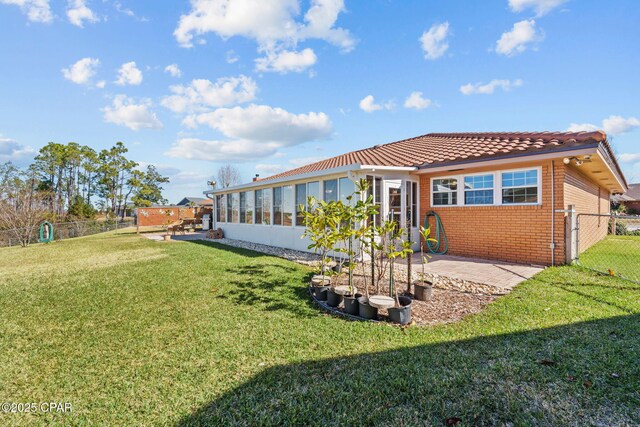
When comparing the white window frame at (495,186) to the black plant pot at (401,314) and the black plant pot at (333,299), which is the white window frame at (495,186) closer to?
the black plant pot at (401,314)

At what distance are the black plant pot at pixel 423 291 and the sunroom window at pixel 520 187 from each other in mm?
4644

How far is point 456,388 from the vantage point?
243 centimetres

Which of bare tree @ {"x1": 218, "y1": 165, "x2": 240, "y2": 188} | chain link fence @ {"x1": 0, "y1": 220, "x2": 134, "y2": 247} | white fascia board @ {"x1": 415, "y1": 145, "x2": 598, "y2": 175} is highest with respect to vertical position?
bare tree @ {"x1": 218, "y1": 165, "x2": 240, "y2": 188}

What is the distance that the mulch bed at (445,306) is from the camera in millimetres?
4062

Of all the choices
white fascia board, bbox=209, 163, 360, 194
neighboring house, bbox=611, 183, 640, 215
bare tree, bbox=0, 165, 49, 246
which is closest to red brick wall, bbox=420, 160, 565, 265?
white fascia board, bbox=209, 163, 360, 194

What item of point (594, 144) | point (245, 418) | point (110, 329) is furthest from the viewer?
point (594, 144)

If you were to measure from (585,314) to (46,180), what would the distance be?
4410 centimetres

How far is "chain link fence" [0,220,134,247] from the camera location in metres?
16.9

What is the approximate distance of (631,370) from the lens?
103 inches

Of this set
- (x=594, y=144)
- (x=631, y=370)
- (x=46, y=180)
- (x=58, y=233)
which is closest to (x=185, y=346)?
(x=631, y=370)

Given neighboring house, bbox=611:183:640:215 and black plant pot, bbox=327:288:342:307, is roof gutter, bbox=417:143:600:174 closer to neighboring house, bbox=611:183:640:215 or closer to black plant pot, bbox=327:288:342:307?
black plant pot, bbox=327:288:342:307

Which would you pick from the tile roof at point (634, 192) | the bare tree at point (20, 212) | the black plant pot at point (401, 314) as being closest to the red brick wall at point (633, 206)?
the tile roof at point (634, 192)

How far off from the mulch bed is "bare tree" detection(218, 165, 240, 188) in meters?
39.3

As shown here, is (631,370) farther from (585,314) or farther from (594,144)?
(594,144)
